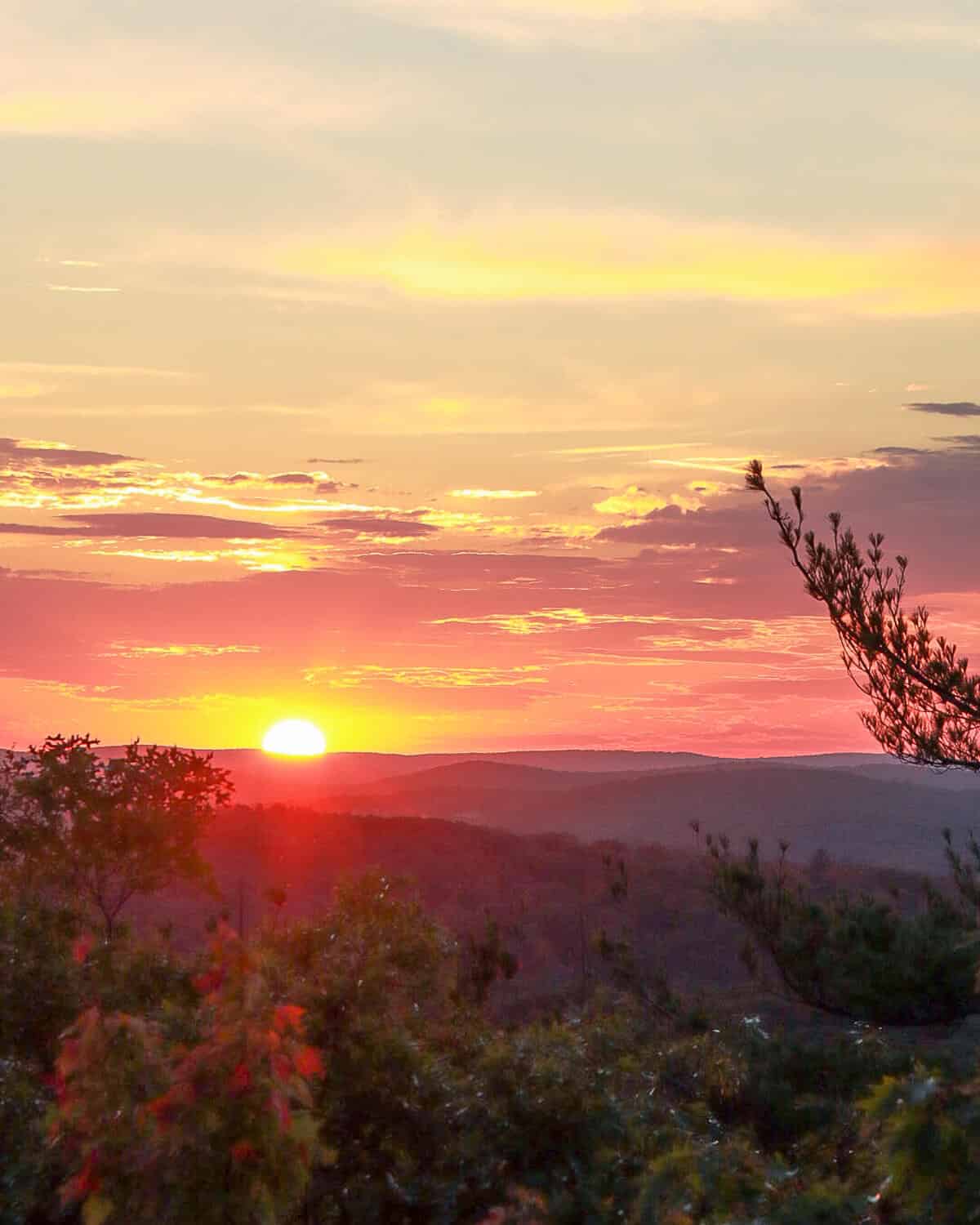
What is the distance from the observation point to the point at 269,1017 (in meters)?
7.82

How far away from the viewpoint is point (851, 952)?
27.5m

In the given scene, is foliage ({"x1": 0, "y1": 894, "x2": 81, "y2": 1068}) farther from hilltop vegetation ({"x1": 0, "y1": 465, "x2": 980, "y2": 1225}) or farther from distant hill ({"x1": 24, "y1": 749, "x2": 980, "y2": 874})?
distant hill ({"x1": 24, "y1": 749, "x2": 980, "y2": 874})

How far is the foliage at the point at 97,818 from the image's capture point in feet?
85.6

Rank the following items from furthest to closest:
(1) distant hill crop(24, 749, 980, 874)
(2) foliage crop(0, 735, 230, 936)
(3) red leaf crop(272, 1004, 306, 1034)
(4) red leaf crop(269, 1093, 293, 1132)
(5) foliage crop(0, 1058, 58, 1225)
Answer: (1) distant hill crop(24, 749, 980, 874) → (2) foliage crop(0, 735, 230, 936) → (5) foliage crop(0, 1058, 58, 1225) → (3) red leaf crop(272, 1004, 306, 1034) → (4) red leaf crop(269, 1093, 293, 1132)

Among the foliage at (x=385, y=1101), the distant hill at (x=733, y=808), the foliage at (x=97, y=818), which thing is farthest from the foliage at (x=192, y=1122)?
the distant hill at (x=733, y=808)

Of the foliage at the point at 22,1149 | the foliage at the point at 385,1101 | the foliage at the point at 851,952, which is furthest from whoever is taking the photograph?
the foliage at the point at 851,952

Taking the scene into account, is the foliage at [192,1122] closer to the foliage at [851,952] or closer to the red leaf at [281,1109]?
the red leaf at [281,1109]

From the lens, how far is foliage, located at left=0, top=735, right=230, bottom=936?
26.1m

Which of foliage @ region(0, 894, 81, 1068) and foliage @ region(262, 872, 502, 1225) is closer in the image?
foliage @ region(262, 872, 502, 1225)

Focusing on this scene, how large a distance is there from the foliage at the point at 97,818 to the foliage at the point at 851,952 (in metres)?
10.1

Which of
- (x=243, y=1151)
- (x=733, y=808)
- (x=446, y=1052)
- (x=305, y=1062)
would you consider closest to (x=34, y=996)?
(x=446, y=1052)

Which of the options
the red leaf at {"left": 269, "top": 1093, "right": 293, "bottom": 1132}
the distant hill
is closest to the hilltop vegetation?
the red leaf at {"left": 269, "top": 1093, "right": 293, "bottom": 1132}

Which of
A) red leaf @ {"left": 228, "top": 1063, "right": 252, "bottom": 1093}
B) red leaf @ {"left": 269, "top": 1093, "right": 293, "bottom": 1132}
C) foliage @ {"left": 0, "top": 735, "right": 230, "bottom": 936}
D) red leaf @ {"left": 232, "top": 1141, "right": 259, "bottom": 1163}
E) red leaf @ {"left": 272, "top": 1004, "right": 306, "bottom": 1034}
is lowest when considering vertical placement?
red leaf @ {"left": 232, "top": 1141, "right": 259, "bottom": 1163}

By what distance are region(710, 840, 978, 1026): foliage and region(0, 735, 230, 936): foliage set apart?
10144 mm
